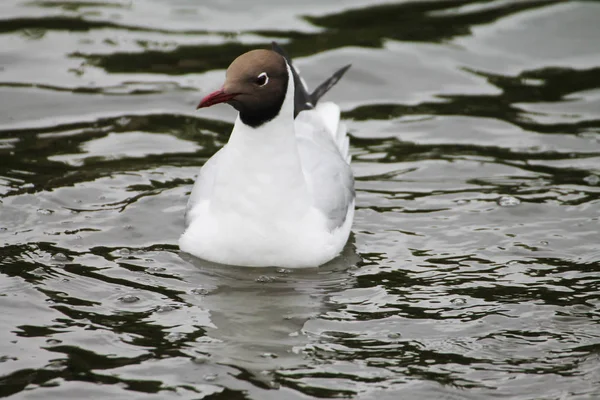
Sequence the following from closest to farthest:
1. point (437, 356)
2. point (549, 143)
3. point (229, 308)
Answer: point (437, 356) → point (229, 308) → point (549, 143)

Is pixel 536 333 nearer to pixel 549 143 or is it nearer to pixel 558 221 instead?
pixel 558 221

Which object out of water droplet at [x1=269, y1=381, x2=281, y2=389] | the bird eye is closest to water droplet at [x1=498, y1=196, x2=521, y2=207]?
the bird eye

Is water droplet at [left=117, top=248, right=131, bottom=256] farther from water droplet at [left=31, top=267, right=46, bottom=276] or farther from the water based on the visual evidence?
water droplet at [left=31, top=267, right=46, bottom=276]

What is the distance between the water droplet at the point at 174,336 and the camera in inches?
227

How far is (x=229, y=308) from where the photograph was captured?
6.30m

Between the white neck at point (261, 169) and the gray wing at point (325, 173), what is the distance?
1.31 ft

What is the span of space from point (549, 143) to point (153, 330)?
4.98 m

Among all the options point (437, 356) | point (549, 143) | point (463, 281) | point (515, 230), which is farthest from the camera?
point (549, 143)

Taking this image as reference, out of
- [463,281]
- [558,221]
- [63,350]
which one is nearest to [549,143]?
[558,221]

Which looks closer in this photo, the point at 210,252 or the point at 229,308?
the point at 229,308

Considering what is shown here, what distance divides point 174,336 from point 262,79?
5.95 ft

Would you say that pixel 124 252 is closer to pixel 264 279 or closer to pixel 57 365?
pixel 264 279

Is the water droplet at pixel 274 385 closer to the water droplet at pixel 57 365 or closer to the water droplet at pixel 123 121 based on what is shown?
the water droplet at pixel 57 365

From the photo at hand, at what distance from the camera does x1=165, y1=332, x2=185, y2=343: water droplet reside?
577cm
